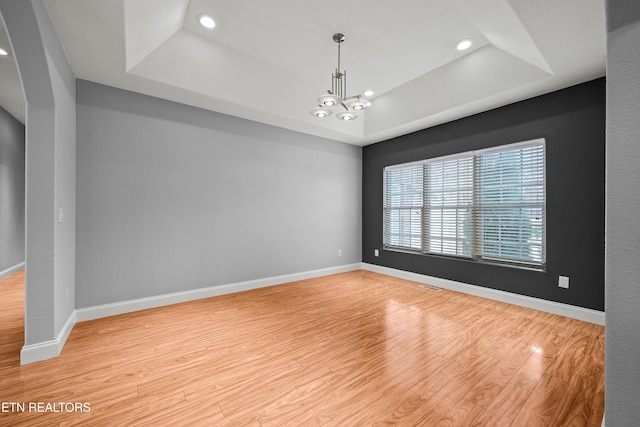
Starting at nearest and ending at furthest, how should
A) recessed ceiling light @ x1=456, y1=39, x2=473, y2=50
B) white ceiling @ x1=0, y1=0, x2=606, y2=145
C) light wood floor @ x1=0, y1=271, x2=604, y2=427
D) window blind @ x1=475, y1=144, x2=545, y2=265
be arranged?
light wood floor @ x1=0, y1=271, x2=604, y2=427
white ceiling @ x1=0, y1=0, x2=606, y2=145
recessed ceiling light @ x1=456, y1=39, x2=473, y2=50
window blind @ x1=475, y1=144, x2=545, y2=265

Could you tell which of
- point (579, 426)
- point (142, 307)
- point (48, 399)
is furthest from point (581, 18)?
point (142, 307)

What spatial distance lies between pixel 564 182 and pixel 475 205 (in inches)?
41.4

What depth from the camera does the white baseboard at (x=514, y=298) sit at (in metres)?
3.03

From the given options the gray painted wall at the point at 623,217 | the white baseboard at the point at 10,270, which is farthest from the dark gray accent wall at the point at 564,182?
the white baseboard at the point at 10,270

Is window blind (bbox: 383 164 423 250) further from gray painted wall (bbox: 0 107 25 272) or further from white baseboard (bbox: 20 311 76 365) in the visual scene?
gray painted wall (bbox: 0 107 25 272)

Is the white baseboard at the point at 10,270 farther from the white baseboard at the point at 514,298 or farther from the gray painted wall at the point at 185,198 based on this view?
the white baseboard at the point at 514,298

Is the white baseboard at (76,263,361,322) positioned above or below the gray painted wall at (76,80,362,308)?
below

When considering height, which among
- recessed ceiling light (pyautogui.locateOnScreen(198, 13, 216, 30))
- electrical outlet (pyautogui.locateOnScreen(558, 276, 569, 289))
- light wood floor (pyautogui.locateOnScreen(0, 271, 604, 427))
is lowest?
light wood floor (pyautogui.locateOnScreen(0, 271, 604, 427))

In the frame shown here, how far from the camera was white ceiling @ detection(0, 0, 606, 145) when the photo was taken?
2268 millimetres

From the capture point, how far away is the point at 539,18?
2.14m

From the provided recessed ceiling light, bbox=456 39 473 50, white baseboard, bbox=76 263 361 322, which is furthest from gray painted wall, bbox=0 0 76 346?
recessed ceiling light, bbox=456 39 473 50

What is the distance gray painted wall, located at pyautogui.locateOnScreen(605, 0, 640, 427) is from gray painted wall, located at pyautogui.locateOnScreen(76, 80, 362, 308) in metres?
3.93

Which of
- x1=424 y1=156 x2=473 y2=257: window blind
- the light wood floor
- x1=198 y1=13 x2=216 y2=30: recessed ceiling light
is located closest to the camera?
the light wood floor

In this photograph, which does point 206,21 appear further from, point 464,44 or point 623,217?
point 623,217
